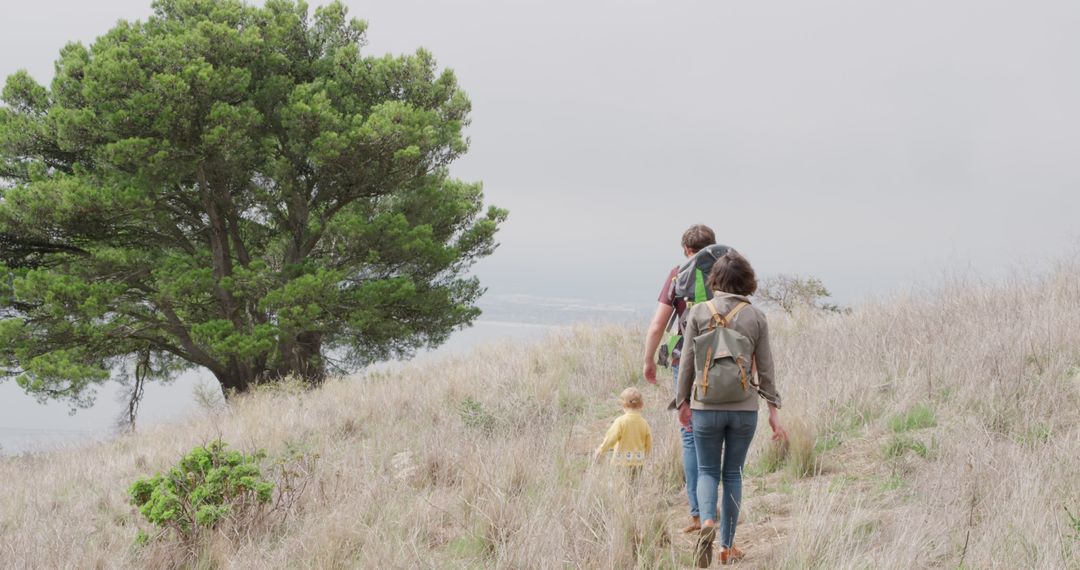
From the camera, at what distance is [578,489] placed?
13.9 feet

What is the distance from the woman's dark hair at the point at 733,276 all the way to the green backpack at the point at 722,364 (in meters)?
0.18

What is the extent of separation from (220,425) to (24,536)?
17.9 feet

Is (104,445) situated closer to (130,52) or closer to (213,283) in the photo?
(213,283)

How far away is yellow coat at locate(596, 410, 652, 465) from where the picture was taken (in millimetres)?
4621

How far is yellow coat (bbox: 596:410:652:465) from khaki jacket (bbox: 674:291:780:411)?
111 cm

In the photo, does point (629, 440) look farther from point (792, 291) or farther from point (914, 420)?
point (792, 291)

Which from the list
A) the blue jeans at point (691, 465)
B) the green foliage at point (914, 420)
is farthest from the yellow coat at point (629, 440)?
the green foliage at point (914, 420)

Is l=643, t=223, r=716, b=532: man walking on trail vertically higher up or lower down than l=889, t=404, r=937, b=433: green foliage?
higher up

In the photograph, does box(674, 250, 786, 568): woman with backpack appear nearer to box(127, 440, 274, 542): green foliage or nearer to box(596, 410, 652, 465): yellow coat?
box(596, 410, 652, 465): yellow coat

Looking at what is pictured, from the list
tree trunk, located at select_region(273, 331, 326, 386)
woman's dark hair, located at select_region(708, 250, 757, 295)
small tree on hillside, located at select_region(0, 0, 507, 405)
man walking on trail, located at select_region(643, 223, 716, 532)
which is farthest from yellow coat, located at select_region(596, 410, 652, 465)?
tree trunk, located at select_region(273, 331, 326, 386)

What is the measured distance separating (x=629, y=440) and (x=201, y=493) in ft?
8.95

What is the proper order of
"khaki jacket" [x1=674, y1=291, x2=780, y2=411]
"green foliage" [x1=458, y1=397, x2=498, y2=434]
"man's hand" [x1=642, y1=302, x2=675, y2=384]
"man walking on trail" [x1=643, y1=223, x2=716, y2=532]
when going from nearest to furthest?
"khaki jacket" [x1=674, y1=291, x2=780, y2=411] → "man walking on trail" [x1=643, y1=223, x2=716, y2=532] → "man's hand" [x1=642, y1=302, x2=675, y2=384] → "green foliage" [x1=458, y1=397, x2=498, y2=434]

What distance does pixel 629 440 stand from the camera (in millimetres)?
4633

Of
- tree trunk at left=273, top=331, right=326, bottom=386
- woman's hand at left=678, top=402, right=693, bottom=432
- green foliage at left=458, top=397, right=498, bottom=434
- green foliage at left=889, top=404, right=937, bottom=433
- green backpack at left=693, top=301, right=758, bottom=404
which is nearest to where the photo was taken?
green backpack at left=693, top=301, right=758, bottom=404
